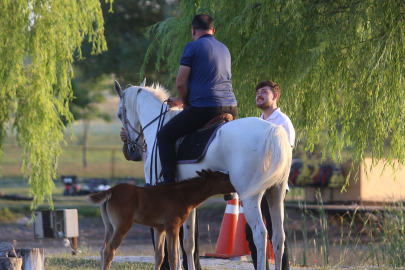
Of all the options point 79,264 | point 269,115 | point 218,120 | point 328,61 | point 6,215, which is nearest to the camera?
point 218,120

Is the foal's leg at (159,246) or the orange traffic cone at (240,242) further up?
the foal's leg at (159,246)

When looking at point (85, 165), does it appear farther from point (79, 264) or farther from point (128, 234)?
point (79, 264)

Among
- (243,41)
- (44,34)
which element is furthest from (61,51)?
(243,41)

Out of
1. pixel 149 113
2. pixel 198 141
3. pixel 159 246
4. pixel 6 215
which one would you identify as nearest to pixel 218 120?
pixel 198 141

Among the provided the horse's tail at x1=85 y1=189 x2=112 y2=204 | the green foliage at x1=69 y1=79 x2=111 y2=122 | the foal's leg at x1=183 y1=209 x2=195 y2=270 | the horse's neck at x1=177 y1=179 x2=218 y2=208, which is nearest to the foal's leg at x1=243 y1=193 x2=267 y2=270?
the horse's neck at x1=177 y1=179 x2=218 y2=208

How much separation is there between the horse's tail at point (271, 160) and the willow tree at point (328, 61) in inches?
67.7

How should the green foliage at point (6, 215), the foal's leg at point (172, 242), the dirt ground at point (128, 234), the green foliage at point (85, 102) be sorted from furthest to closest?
the green foliage at point (85, 102), the green foliage at point (6, 215), the dirt ground at point (128, 234), the foal's leg at point (172, 242)

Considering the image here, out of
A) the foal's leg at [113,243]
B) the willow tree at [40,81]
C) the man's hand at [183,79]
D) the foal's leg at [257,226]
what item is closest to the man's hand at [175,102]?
the man's hand at [183,79]

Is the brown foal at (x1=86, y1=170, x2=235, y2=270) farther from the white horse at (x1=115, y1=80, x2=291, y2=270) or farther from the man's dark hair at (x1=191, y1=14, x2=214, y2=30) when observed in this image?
the man's dark hair at (x1=191, y1=14, x2=214, y2=30)

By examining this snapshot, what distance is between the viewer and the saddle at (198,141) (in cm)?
467

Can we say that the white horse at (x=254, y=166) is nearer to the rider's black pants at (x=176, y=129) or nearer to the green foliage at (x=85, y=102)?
the rider's black pants at (x=176, y=129)

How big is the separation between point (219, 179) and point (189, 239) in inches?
28.6

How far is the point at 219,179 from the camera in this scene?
15.0 ft

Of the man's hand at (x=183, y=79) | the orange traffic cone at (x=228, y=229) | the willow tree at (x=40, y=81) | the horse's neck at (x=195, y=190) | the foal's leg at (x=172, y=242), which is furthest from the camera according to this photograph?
the willow tree at (x=40, y=81)
